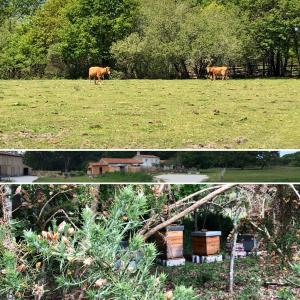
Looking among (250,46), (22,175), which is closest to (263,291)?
(22,175)

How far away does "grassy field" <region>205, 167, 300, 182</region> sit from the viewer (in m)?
1.85

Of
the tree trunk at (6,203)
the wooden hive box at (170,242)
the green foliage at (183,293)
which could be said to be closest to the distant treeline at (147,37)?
the tree trunk at (6,203)

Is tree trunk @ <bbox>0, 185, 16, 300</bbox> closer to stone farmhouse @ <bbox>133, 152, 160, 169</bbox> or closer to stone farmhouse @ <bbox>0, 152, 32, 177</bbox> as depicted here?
stone farmhouse @ <bbox>0, 152, 32, 177</bbox>

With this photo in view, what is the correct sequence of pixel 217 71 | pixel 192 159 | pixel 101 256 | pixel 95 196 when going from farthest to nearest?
pixel 217 71
pixel 95 196
pixel 192 159
pixel 101 256

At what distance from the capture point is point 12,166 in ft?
6.24

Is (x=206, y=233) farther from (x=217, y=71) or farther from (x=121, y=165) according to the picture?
(x=217, y=71)

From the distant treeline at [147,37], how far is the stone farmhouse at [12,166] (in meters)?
0.60

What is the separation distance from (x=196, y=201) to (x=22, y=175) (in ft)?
1.75

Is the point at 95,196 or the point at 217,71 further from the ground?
the point at 217,71

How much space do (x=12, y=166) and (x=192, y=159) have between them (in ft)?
1.62

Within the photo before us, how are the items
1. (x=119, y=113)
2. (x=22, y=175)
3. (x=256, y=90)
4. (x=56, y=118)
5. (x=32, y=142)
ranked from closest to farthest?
(x=22, y=175), (x=32, y=142), (x=56, y=118), (x=119, y=113), (x=256, y=90)

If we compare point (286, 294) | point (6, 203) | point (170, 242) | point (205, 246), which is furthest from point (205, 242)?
point (6, 203)

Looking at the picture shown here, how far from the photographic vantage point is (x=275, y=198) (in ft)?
7.05

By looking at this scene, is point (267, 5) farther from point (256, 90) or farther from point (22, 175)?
point (22, 175)
